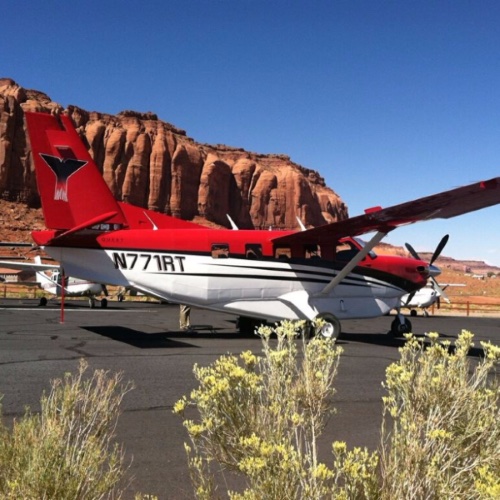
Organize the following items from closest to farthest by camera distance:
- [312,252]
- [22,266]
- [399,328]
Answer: [312,252]
[399,328]
[22,266]

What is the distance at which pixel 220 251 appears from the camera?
567 inches

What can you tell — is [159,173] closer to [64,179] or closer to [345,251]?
[345,251]

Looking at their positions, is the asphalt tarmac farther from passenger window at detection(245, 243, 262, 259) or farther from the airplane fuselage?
passenger window at detection(245, 243, 262, 259)

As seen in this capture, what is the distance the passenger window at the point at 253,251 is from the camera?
14820 mm

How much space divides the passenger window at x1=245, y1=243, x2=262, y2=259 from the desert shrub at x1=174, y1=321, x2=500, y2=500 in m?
11.1

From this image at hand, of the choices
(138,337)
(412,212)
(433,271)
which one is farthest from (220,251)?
(433,271)

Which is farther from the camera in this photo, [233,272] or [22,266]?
[22,266]

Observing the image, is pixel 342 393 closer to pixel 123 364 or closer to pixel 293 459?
pixel 123 364

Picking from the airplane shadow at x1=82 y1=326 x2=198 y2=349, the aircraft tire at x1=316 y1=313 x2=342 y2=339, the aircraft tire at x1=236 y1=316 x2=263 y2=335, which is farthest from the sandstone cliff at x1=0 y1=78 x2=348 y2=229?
the aircraft tire at x1=316 y1=313 x2=342 y2=339

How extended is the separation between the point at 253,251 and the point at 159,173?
125m

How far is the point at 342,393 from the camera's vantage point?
26.6 feet

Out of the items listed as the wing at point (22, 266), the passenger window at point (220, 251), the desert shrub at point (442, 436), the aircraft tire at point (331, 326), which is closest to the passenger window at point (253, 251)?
the passenger window at point (220, 251)

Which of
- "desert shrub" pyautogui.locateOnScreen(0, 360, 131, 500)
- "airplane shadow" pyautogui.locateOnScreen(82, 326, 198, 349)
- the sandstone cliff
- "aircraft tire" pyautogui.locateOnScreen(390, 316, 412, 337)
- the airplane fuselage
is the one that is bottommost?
"airplane shadow" pyautogui.locateOnScreen(82, 326, 198, 349)

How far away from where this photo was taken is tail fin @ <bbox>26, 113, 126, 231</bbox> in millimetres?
13516
